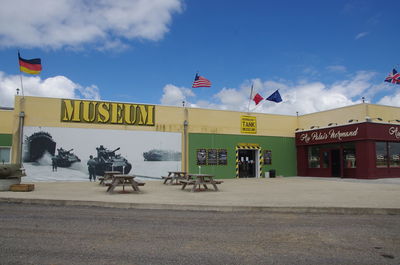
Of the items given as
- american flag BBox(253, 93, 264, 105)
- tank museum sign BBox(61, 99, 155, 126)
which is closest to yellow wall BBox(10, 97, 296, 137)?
tank museum sign BBox(61, 99, 155, 126)

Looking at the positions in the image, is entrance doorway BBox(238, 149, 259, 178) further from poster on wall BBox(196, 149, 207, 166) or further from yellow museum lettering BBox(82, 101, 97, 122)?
yellow museum lettering BBox(82, 101, 97, 122)

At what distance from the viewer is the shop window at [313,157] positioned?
22781 millimetres

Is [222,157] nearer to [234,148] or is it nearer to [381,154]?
[234,148]

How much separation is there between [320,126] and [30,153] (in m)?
18.7

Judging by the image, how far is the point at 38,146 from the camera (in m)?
17.4

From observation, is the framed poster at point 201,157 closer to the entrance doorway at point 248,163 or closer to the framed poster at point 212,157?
the framed poster at point 212,157

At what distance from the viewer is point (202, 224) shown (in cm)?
684

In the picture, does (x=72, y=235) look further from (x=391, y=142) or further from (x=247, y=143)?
(x=391, y=142)

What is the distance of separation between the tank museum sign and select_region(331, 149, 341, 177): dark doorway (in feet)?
39.7

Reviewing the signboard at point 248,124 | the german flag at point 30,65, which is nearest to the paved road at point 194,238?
the german flag at point 30,65

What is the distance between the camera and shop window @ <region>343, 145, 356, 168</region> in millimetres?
19984

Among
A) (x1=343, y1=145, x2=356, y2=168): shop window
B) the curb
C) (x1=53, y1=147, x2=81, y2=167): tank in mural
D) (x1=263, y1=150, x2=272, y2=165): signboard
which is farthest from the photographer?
(x1=263, y1=150, x2=272, y2=165): signboard

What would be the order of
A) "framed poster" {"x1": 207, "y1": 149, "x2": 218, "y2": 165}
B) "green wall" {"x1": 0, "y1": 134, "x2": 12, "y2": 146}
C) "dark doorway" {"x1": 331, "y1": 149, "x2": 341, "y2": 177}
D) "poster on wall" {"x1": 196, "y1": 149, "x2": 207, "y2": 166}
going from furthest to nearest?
1. "dark doorway" {"x1": 331, "y1": 149, "x2": 341, "y2": 177}
2. "framed poster" {"x1": 207, "y1": 149, "x2": 218, "y2": 165}
3. "poster on wall" {"x1": 196, "y1": 149, "x2": 207, "y2": 166}
4. "green wall" {"x1": 0, "y1": 134, "x2": 12, "y2": 146}

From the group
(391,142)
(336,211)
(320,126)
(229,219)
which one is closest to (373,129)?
(391,142)
